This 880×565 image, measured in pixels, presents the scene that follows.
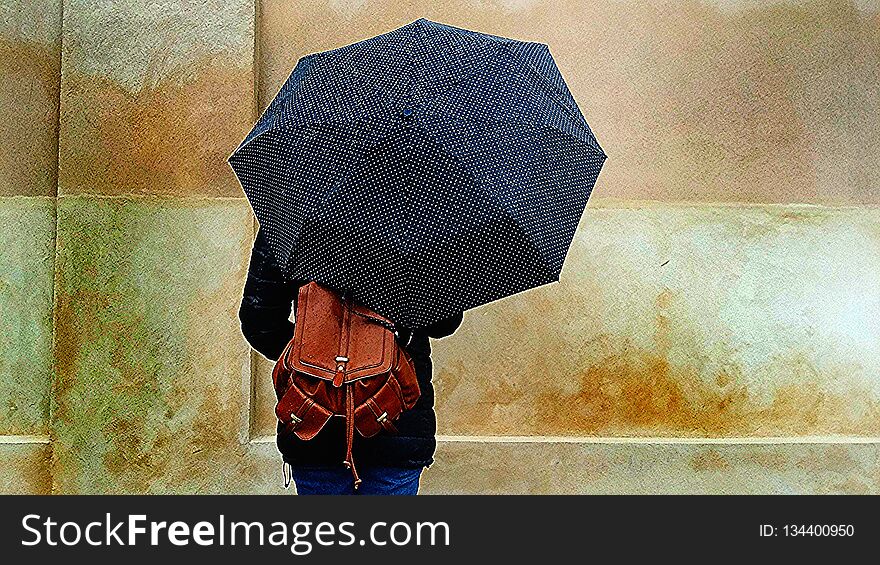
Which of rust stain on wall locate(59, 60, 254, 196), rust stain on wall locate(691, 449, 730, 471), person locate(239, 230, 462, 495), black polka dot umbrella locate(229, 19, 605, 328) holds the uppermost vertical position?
rust stain on wall locate(59, 60, 254, 196)

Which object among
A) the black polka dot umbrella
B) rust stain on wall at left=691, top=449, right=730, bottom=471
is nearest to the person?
the black polka dot umbrella

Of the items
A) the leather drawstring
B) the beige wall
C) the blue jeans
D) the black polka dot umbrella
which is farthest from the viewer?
the beige wall

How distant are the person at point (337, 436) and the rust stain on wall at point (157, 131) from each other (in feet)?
6.04

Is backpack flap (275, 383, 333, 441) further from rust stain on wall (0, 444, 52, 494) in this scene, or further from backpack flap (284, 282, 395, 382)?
rust stain on wall (0, 444, 52, 494)

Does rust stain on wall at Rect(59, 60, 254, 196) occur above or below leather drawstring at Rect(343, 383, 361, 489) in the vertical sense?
above

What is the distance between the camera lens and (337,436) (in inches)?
106

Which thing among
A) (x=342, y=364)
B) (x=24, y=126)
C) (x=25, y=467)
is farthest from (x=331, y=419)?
(x=24, y=126)

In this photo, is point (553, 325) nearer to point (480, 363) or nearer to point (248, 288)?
point (480, 363)

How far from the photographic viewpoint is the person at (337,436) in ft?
8.86

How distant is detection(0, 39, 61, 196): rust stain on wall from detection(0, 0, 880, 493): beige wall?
0.4 inches

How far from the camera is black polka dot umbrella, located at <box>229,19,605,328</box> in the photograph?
2.35 metres

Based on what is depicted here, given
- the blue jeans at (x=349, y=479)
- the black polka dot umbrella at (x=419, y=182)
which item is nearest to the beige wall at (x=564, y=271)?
the blue jeans at (x=349, y=479)

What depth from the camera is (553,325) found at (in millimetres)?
4609
